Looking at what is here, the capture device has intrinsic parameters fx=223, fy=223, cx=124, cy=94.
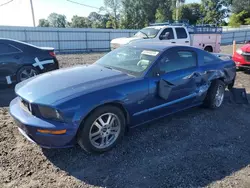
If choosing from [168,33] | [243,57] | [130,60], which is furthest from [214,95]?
[168,33]

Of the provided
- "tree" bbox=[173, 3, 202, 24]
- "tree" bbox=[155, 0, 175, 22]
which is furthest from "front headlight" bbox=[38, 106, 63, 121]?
"tree" bbox=[173, 3, 202, 24]

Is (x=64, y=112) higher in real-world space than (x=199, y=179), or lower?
higher

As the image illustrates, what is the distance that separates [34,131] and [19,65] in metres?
4.00

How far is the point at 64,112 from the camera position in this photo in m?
2.71

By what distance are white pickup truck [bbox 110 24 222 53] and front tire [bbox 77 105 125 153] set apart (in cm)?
755

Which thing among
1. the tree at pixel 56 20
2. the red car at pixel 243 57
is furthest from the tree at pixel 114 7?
the red car at pixel 243 57

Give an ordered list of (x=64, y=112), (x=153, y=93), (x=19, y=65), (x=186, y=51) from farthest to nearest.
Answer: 1. (x=19, y=65)
2. (x=186, y=51)
3. (x=153, y=93)
4. (x=64, y=112)

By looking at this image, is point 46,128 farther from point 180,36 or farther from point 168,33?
point 180,36

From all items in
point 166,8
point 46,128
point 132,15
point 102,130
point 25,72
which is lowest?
point 102,130

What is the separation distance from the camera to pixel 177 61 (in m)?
4.12

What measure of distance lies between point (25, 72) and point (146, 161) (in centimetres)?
471

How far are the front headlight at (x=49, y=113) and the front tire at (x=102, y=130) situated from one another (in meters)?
0.35

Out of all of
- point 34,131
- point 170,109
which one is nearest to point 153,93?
point 170,109

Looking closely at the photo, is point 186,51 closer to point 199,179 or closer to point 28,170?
point 199,179
